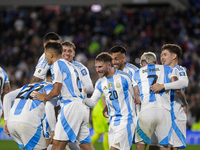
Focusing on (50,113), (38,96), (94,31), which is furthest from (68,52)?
(94,31)

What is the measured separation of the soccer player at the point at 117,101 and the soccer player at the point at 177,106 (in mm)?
500

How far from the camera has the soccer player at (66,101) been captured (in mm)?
5316

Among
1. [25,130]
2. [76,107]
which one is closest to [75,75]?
[76,107]

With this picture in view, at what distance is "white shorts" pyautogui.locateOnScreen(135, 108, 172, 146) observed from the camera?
18.6 ft

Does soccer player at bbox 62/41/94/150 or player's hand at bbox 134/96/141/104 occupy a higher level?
soccer player at bbox 62/41/94/150

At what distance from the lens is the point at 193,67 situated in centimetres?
1546

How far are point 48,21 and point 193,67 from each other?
8555 mm

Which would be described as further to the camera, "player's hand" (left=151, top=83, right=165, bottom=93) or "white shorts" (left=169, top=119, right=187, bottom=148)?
"white shorts" (left=169, top=119, right=187, bottom=148)

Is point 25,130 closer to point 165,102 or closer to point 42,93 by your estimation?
point 42,93

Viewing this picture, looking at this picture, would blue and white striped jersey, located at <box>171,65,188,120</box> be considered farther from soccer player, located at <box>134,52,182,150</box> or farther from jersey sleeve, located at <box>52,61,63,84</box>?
jersey sleeve, located at <box>52,61,63,84</box>

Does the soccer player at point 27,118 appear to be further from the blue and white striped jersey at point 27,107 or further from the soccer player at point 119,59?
the soccer player at point 119,59

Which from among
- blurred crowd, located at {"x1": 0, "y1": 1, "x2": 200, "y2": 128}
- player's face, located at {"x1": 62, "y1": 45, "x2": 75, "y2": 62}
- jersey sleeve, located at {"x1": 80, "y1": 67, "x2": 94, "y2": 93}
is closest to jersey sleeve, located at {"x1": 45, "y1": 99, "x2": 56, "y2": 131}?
jersey sleeve, located at {"x1": 80, "y1": 67, "x2": 94, "y2": 93}

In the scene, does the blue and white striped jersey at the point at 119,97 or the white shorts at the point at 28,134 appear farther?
the blue and white striped jersey at the point at 119,97

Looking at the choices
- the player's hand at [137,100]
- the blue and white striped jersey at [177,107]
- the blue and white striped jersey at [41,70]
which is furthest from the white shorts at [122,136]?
the blue and white striped jersey at [41,70]
